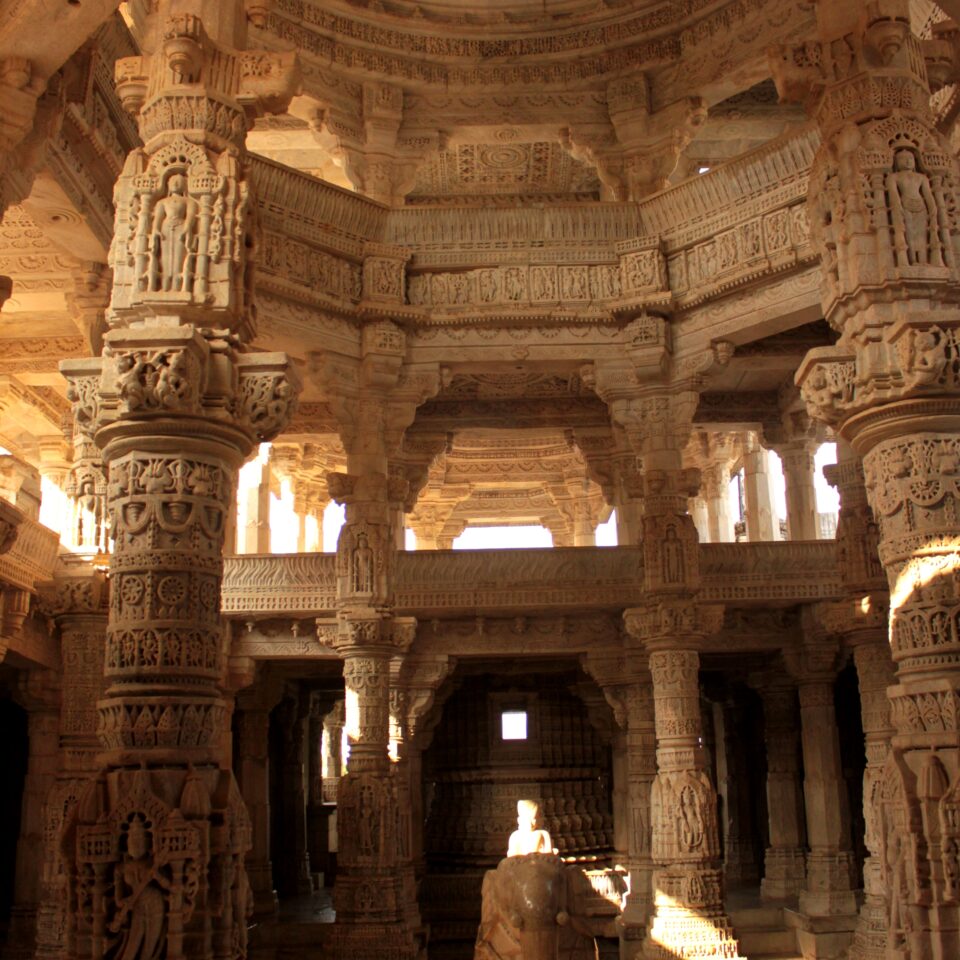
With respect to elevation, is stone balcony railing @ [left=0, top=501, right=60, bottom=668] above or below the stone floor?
above

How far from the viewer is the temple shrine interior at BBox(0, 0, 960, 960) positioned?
602 centimetres

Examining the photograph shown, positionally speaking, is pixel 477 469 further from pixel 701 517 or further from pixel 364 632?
pixel 364 632

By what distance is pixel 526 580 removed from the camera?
15.2 meters

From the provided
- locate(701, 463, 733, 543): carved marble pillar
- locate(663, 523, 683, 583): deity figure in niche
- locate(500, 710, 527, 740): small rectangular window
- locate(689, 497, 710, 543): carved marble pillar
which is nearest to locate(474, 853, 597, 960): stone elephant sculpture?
locate(663, 523, 683, 583): deity figure in niche

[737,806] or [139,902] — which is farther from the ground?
[139,902]

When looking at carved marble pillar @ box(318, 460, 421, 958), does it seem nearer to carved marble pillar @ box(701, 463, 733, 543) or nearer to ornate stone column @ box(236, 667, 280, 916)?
ornate stone column @ box(236, 667, 280, 916)

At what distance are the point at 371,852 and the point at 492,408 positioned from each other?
8.00 m

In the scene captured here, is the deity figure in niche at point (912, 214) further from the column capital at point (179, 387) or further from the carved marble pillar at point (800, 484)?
the carved marble pillar at point (800, 484)

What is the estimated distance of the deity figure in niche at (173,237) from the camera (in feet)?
21.0

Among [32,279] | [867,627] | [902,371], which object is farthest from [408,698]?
[902,371]

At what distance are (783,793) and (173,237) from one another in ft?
46.0

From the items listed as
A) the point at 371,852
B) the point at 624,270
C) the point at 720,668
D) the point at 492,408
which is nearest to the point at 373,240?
the point at 624,270

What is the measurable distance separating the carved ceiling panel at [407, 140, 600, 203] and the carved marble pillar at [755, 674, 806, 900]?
889 cm

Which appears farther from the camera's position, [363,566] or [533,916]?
[363,566]
